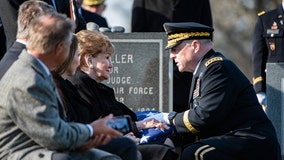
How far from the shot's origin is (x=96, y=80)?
955cm

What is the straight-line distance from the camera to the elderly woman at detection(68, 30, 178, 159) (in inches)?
363

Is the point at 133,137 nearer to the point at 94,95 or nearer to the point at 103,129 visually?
the point at 94,95

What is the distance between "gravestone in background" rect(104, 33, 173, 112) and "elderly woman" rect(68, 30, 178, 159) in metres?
1.97

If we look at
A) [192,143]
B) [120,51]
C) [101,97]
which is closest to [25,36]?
[101,97]

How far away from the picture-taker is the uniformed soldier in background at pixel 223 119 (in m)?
9.45

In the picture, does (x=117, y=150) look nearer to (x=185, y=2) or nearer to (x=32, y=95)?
(x=32, y=95)

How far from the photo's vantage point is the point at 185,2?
42.9ft

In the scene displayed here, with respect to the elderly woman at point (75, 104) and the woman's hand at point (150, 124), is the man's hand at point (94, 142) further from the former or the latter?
the woman's hand at point (150, 124)

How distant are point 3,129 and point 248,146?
248cm

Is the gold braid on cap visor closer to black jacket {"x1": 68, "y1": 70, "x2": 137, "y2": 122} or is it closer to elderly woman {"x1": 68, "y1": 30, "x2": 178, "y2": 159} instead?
elderly woman {"x1": 68, "y1": 30, "x2": 178, "y2": 159}

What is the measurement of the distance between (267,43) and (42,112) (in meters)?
6.53

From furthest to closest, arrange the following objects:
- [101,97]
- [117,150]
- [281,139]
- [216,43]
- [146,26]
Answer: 1. [216,43]
2. [146,26]
3. [281,139]
4. [101,97]
5. [117,150]

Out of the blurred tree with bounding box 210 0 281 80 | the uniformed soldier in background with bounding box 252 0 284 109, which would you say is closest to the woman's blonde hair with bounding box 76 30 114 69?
the uniformed soldier in background with bounding box 252 0 284 109

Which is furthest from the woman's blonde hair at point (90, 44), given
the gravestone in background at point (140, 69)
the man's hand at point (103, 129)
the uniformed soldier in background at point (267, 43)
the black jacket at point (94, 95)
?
the uniformed soldier in background at point (267, 43)
